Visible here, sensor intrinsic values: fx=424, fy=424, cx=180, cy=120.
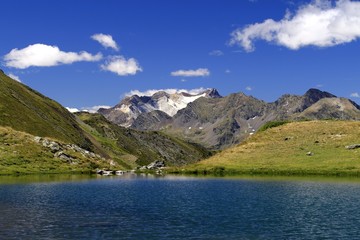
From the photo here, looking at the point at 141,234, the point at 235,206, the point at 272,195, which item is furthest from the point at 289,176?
the point at 141,234

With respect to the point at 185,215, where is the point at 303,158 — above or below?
above

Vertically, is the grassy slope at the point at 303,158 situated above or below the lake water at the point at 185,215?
above

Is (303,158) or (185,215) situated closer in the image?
(185,215)

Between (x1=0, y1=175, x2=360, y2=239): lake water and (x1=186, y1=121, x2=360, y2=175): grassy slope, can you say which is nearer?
(x1=0, y1=175, x2=360, y2=239): lake water

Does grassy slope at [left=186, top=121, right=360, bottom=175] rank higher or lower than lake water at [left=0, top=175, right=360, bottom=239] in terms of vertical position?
higher

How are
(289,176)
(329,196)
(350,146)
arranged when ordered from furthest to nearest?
(350,146) < (289,176) < (329,196)

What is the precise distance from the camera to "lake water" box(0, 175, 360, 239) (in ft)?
174

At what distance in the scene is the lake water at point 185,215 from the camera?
53156 millimetres

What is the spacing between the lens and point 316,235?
5194 centimetres

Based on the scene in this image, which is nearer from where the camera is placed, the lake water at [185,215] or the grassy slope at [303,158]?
the lake water at [185,215]

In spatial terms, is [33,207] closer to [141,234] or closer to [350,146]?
[141,234]

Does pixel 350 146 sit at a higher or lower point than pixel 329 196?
higher

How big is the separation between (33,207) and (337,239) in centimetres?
5322

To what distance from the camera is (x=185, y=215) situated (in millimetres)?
67688
